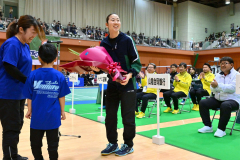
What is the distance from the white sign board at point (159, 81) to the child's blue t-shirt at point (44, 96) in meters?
1.81

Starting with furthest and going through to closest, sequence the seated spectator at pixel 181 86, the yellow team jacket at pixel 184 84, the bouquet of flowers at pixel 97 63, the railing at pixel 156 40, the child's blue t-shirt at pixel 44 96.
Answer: the railing at pixel 156 40 → the yellow team jacket at pixel 184 84 → the seated spectator at pixel 181 86 → the bouquet of flowers at pixel 97 63 → the child's blue t-shirt at pixel 44 96

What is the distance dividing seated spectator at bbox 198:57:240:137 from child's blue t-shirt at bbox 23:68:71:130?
2.74 metres

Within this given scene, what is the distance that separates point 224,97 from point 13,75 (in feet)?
11.0

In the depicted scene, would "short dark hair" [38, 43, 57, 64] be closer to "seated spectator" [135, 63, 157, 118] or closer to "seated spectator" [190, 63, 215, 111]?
"seated spectator" [135, 63, 157, 118]

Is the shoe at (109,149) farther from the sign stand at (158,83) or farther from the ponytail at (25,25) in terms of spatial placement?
the ponytail at (25,25)

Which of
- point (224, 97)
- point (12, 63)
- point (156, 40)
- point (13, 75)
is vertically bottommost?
point (224, 97)

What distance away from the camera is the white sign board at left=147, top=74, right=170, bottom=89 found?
11.0ft

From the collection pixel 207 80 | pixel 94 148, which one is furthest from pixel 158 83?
pixel 207 80

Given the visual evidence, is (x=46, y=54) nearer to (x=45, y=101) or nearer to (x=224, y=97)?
(x=45, y=101)

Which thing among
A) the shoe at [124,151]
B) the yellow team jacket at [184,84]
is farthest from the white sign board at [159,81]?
the yellow team jacket at [184,84]

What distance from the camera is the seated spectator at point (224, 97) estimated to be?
359cm

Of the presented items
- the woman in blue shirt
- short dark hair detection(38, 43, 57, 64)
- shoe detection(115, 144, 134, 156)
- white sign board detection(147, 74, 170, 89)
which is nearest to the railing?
white sign board detection(147, 74, 170, 89)

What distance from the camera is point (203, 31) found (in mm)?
25781

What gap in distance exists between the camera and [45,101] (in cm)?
196
